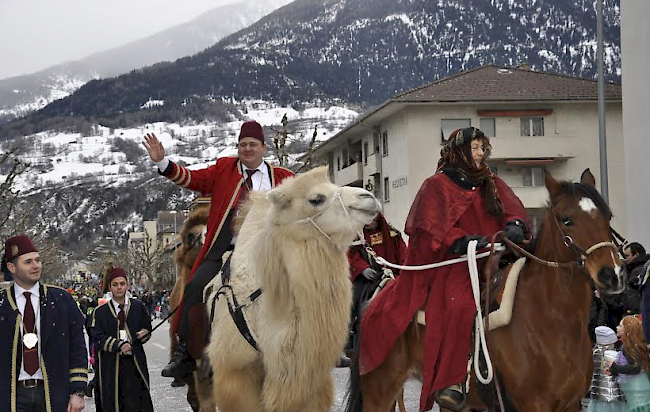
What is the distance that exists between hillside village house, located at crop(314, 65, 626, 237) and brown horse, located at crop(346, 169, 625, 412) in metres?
38.2

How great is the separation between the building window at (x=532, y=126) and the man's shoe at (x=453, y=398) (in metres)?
41.7

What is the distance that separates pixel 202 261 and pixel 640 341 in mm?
4405

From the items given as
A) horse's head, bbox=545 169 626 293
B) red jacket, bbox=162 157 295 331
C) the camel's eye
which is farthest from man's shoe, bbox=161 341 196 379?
horse's head, bbox=545 169 626 293

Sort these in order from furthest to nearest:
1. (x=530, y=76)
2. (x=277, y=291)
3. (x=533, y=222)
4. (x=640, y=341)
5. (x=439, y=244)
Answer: (x=530, y=76), (x=640, y=341), (x=533, y=222), (x=439, y=244), (x=277, y=291)

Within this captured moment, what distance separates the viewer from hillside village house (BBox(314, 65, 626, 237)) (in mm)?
45062

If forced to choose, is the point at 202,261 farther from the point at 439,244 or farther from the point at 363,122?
the point at 363,122

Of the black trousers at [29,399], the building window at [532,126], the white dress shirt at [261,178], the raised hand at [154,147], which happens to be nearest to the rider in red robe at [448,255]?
the white dress shirt at [261,178]

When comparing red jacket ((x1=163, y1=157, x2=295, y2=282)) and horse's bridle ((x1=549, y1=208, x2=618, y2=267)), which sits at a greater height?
red jacket ((x1=163, y1=157, x2=295, y2=282))

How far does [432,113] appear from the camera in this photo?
45.2 m

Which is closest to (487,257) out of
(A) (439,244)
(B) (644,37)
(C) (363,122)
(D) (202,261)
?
(A) (439,244)

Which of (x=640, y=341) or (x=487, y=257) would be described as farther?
(x=640, y=341)

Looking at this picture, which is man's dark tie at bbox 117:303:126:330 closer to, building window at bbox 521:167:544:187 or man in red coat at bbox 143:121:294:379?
man in red coat at bbox 143:121:294:379

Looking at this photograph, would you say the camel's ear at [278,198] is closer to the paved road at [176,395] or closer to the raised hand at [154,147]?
the raised hand at [154,147]

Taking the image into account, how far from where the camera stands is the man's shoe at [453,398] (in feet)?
20.3
